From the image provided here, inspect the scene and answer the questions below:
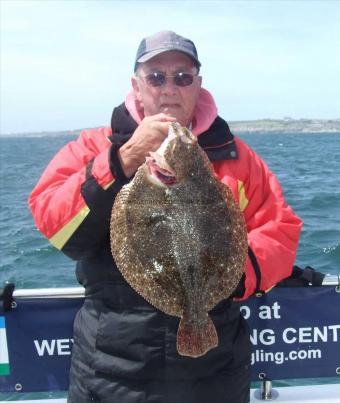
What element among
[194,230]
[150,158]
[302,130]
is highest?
[150,158]

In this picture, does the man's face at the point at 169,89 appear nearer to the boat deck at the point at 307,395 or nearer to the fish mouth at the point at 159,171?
the fish mouth at the point at 159,171

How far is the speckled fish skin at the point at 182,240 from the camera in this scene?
90.3 inches

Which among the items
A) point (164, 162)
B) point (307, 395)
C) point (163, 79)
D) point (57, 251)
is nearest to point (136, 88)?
point (163, 79)

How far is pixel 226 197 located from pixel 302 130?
178 metres

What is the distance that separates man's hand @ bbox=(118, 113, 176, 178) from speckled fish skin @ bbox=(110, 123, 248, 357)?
0.17 ft

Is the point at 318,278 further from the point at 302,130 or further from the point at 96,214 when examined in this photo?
the point at 302,130

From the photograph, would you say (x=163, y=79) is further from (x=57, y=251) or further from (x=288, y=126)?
(x=288, y=126)

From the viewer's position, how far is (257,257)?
260cm

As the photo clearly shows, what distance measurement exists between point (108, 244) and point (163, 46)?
3.53 feet

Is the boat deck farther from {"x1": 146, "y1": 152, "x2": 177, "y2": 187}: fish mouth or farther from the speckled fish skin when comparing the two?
{"x1": 146, "y1": 152, "x2": 177, "y2": 187}: fish mouth

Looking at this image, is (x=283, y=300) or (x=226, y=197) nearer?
(x=226, y=197)

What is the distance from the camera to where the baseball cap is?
8.68 feet

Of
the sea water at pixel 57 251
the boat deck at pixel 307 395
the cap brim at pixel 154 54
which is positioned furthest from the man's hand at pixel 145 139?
the sea water at pixel 57 251

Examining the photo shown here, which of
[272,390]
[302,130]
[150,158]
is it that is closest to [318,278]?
[272,390]
